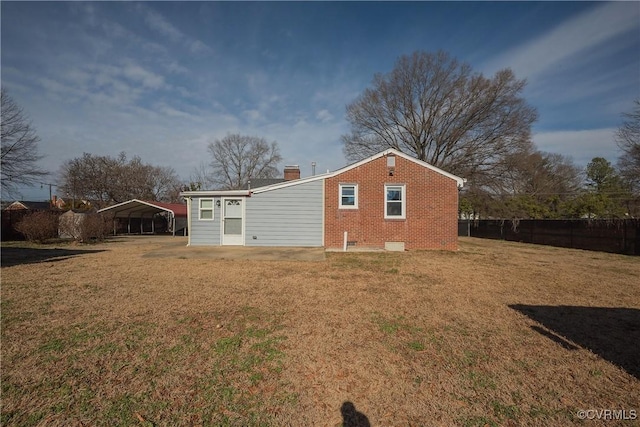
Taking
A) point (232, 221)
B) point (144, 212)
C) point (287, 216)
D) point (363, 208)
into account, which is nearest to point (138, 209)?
point (144, 212)

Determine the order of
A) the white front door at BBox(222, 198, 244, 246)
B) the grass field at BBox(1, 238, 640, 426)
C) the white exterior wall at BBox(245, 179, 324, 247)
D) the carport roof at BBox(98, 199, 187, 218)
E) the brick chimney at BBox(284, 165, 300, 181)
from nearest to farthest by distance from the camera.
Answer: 1. the grass field at BBox(1, 238, 640, 426)
2. the white exterior wall at BBox(245, 179, 324, 247)
3. the white front door at BBox(222, 198, 244, 246)
4. the brick chimney at BBox(284, 165, 300, 181)
5. the carport roof at BBox(98, 199, 187, 218)

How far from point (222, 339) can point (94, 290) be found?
3915mm

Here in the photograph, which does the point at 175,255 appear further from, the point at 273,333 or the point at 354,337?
the point at 354,337

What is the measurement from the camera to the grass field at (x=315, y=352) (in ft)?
8.07

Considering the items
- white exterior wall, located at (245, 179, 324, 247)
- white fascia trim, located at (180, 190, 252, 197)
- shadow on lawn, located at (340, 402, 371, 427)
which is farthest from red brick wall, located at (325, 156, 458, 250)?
shadow on lawn, located at (340, 402, 371, 427)

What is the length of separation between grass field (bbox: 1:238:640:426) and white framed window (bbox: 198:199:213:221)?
713 cm

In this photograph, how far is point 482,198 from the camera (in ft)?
79.1

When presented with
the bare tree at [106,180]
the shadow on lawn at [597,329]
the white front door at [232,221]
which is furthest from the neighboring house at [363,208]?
A: the bare tree at [106,180]

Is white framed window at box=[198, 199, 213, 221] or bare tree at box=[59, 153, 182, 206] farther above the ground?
bare tree at box=[59, 153, 182, 206]

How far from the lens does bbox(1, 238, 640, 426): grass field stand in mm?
2461

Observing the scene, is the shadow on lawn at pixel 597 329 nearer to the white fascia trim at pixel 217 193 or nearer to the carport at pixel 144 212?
the white fascia trim at pixel 217 193

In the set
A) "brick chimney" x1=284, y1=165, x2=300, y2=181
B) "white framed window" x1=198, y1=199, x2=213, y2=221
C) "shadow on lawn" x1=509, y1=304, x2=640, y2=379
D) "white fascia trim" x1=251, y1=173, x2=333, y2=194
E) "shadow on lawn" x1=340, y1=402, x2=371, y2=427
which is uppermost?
"brick chimney" x1=284, y1=165, x2=300, y2=181

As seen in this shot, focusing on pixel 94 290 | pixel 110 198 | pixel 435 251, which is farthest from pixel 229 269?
pixel 110 198

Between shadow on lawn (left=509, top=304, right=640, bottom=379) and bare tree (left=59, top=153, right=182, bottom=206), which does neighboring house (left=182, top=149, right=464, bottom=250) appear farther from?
bare tree (left=59, top=153, right=182, bottom=206)
